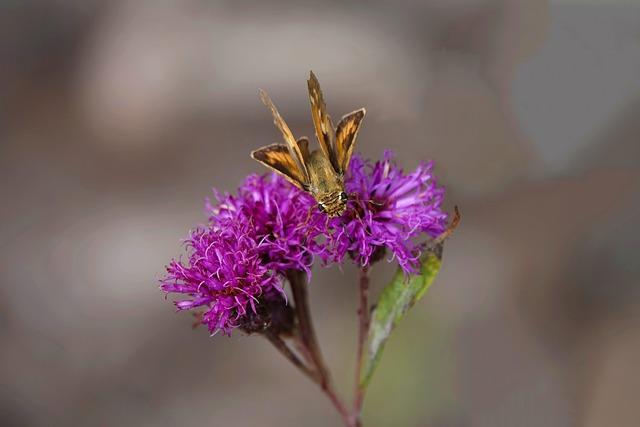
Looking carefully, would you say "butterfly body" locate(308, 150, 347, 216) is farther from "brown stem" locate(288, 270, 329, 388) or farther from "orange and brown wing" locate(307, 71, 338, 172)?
"brown stem" locate(288, 270, 329, 388)

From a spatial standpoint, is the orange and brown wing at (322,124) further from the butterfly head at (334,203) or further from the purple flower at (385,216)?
the purple flower at (385,216)

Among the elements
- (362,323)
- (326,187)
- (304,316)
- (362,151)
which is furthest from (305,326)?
(362,151)

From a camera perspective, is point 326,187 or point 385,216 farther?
point 385,216

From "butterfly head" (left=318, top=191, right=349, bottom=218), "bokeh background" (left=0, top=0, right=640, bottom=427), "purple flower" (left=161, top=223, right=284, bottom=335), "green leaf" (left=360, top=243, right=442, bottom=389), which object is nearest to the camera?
"butterfly head" (left=318, top=191, right=349, bottom=218)

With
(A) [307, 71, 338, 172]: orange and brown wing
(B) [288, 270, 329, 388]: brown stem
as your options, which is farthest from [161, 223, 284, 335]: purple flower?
(A) [307, 71, 338, 172]: orange and brown wing

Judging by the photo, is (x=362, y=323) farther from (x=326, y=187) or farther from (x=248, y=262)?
(x=326, y=187)

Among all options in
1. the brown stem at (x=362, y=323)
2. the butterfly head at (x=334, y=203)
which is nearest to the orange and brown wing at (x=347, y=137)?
the butterfly head at (x=334, y=203)

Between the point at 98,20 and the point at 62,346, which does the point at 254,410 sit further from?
the point at 98,20
